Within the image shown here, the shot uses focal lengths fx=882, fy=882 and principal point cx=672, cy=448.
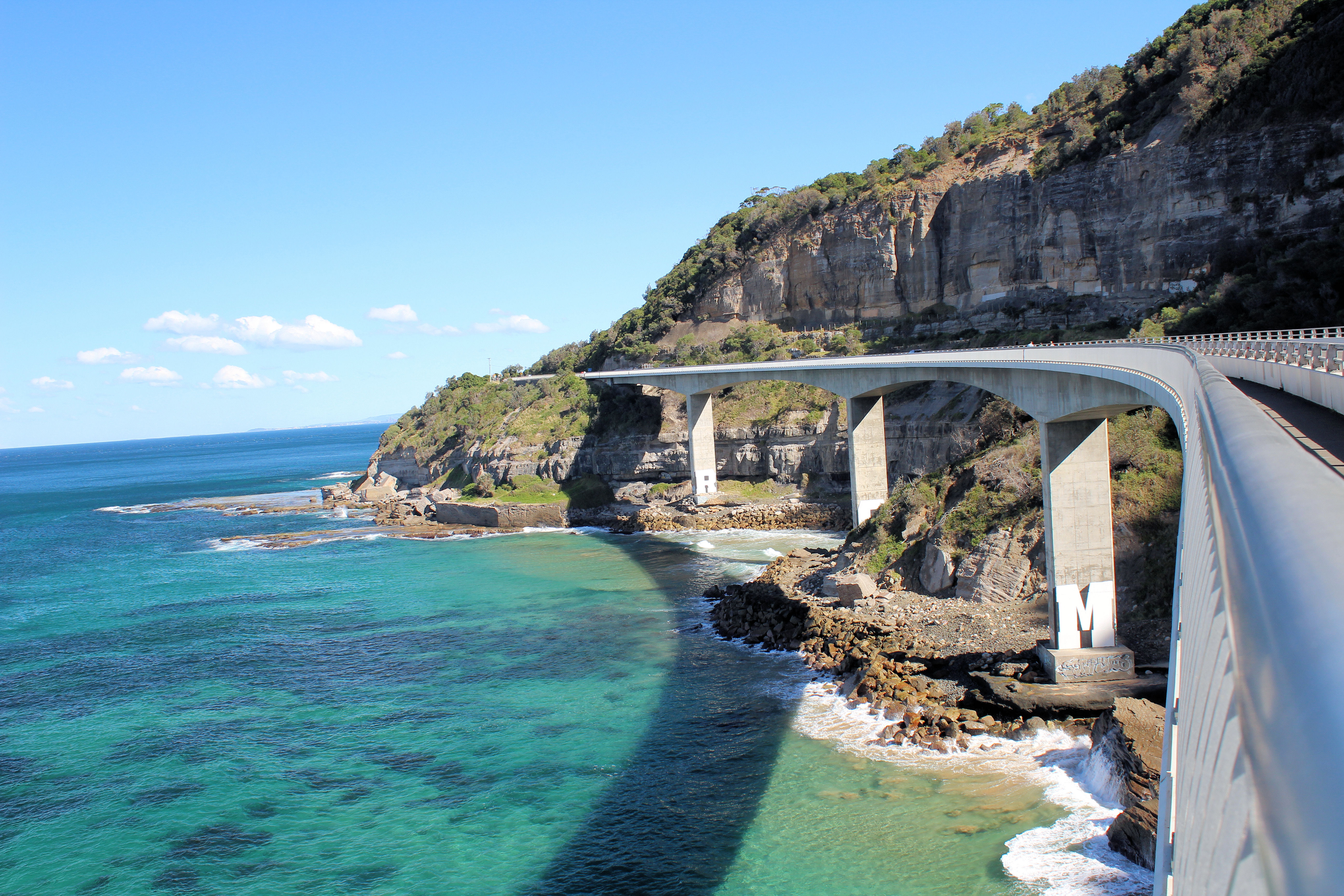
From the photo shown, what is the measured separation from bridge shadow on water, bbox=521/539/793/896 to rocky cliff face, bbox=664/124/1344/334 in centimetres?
3742

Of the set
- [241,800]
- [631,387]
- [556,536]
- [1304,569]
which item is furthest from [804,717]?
[631,387]

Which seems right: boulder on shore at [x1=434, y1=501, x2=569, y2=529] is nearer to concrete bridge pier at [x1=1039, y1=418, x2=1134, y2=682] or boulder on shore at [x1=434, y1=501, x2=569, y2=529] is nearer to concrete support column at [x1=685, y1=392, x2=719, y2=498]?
concrete support column at [x1=685, y1=392, x2=719, y2=498]

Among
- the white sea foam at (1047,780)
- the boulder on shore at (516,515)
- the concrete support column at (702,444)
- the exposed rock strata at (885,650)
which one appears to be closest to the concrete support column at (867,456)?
the exposed rock strata at (885,650)

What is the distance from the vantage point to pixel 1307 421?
1056 cm

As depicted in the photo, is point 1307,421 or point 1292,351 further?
point 1292,351

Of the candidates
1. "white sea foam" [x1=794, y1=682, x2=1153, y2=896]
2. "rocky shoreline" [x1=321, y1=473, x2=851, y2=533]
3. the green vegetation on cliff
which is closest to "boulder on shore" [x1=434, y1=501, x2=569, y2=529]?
"rocky shoreline" [x1=321, y1=473, x2=851, y2=533]

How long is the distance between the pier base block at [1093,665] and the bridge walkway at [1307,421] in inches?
431

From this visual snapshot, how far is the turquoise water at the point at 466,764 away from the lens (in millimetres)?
17594

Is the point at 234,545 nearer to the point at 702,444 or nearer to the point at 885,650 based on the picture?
the point at 702,444

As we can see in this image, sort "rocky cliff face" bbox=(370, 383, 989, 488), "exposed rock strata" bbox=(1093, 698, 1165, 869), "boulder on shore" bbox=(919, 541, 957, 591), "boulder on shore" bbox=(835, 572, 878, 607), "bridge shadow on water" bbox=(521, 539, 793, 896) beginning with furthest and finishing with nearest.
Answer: "rocky cliff face" bbox=(370, 383, 989, 488) < "boulder on shore" bbox=(835, 572, 878, 607) < "boulder on shore" bbox=(919, 541, 957, 591) < "bridge shadow on water" bbox=(521, 539, 793, 896) < "exposed rock strata" bbox=(1093, 698, 1165, 869)

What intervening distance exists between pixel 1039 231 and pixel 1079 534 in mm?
39375

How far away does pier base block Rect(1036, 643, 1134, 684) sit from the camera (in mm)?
23297

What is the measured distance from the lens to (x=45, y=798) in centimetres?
2186

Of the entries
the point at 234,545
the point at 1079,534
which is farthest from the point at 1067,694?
the point at 234,545
